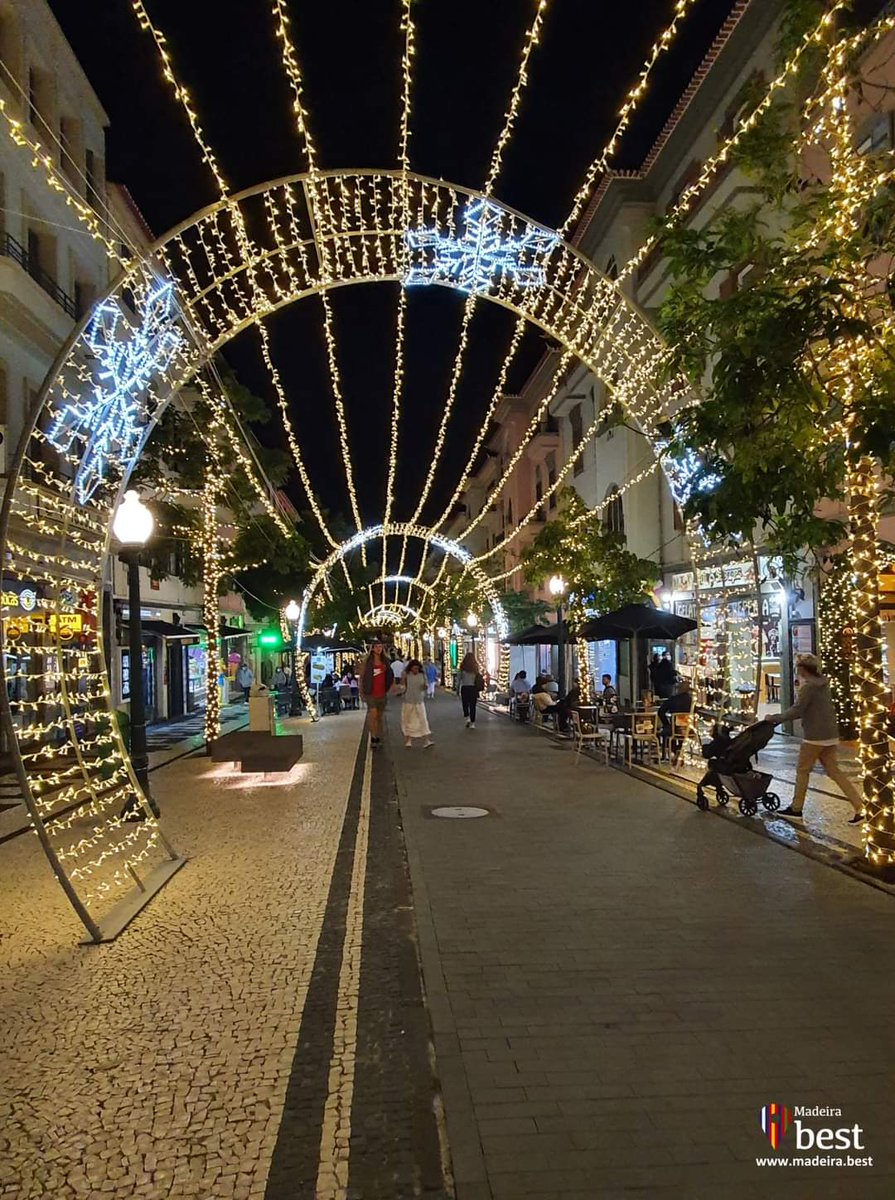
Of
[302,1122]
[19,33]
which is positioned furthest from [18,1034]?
[19,33]

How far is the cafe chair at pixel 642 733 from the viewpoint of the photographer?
14.4 m

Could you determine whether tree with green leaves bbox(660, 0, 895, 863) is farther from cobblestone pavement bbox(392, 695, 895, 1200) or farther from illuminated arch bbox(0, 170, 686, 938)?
cobblestone pavement bbox(392, 695, 895, 1200)

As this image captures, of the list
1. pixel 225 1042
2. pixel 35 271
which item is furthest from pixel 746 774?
pixel 35 271

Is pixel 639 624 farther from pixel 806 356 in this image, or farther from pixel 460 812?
pixel 806 356

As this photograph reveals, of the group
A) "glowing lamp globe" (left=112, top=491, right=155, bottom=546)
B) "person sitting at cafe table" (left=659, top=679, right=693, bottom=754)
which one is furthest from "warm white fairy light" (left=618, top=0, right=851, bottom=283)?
"person sitting at cafe table" (left=659, top=679, right=693, bottom=754)

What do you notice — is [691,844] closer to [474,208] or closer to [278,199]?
[474,208]

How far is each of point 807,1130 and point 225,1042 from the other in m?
2.76

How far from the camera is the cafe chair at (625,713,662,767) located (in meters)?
14.4

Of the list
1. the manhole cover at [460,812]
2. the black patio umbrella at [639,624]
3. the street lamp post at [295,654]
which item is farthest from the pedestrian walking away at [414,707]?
the street lamp post at [295,654]

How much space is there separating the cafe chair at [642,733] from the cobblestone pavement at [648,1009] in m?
5.06

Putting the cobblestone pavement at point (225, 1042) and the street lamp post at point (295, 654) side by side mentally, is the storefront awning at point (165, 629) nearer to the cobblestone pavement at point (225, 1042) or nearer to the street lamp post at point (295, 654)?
the street lamp post at point (295, 654)

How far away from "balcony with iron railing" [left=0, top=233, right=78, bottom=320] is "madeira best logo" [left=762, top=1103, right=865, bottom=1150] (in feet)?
54.4

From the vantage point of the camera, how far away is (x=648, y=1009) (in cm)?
493

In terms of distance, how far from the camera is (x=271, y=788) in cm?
1347
